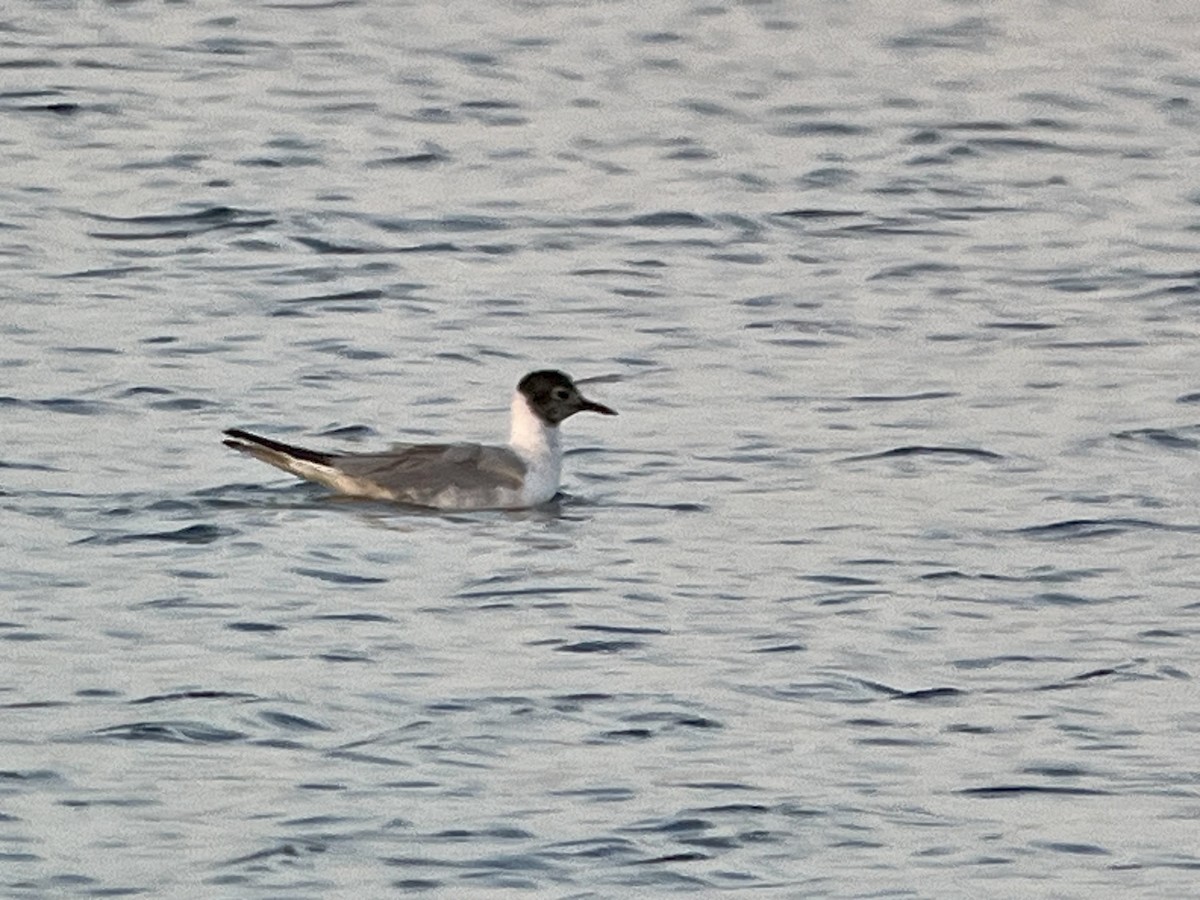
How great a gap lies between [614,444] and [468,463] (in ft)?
3.90

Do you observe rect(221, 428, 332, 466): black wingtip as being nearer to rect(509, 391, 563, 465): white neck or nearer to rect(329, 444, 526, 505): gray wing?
rect(329, 444, 526, 505): gray wing

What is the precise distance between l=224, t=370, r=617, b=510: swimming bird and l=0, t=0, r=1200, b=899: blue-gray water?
17 cm

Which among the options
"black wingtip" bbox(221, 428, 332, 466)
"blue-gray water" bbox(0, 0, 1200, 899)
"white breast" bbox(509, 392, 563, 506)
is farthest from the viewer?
"white breast" bbox(509, 392, 563, 506)

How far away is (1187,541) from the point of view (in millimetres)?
15852

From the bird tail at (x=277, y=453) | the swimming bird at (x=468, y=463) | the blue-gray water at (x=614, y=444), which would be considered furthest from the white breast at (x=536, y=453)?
the bird tail at (x=277, y=453)

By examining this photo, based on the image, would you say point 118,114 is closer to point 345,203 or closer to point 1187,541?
point 345,203

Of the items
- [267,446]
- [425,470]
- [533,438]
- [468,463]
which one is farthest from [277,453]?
[533,438]

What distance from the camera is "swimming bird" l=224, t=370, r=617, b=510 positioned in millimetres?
17219

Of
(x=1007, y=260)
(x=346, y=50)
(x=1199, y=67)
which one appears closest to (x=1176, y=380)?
(x=1007, y=260)

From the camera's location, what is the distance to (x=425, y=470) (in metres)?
17.3

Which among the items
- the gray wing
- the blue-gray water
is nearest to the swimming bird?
the gray wing

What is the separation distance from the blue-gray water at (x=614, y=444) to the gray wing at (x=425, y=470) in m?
0.17

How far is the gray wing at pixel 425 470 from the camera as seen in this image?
1730cm

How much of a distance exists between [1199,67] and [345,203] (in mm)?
6632
